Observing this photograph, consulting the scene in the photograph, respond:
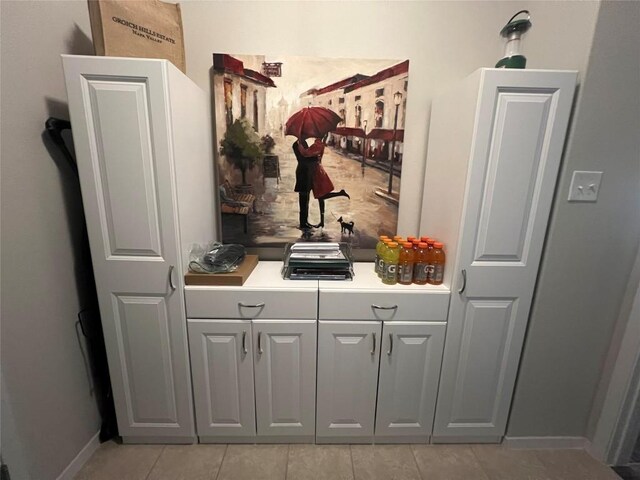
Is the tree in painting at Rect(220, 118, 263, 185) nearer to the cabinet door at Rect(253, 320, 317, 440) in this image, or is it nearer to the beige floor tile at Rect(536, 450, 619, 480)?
the cabinet door at Rect(253, 320, 317, 440)

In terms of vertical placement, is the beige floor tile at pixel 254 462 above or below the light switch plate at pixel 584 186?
below

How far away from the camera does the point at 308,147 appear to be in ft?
5.20

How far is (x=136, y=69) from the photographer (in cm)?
107

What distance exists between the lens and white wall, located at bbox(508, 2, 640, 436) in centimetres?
113

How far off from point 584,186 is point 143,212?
1817mm

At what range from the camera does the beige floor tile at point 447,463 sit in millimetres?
1408

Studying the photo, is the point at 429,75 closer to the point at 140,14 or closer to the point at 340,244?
the point at 340,244

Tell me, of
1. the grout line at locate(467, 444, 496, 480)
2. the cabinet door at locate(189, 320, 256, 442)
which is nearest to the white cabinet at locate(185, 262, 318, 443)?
the cabinet door at locate(189, 320, 256, 442)

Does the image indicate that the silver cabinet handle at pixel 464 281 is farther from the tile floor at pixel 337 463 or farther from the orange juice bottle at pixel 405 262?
the tile floor at pixel 337 463

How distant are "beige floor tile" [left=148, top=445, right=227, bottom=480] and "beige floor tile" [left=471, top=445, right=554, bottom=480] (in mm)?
1318

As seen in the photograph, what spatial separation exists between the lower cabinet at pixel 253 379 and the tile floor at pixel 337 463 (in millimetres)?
83

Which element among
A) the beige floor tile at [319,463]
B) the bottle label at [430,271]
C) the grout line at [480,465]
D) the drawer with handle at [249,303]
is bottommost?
the beige floor tile at [319,463]

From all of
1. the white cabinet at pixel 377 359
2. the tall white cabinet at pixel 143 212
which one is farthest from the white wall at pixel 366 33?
the white cabinet at pixel 377 359

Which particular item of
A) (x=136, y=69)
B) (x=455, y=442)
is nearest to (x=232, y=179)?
(x=136, y=69)
